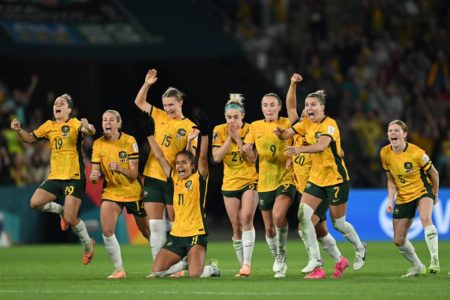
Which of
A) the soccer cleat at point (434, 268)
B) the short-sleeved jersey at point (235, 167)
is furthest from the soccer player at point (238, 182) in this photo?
the soccer cleat at point (434, 268)

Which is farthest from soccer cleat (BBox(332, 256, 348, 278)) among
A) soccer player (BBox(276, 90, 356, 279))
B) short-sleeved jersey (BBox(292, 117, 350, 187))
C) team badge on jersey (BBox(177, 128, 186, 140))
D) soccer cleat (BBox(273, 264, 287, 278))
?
team badge on jersey (BBox(177, 128, 186, 140))

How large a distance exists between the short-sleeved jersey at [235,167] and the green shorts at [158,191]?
2.74 feet

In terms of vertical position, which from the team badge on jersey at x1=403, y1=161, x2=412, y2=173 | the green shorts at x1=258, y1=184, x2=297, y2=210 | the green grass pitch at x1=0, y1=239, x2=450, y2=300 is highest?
the team badge on jersey at x1=403, y1=161, x2=412, y2=173

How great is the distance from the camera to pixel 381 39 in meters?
33.2

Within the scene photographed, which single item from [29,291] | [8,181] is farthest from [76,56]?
[29,291]

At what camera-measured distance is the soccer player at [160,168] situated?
53.6 ft

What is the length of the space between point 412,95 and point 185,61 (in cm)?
628

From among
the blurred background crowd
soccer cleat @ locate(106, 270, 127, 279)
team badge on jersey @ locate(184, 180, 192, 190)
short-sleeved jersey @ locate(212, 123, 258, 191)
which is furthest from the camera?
the blurred background crowd

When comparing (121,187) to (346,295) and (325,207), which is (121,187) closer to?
(325,207)

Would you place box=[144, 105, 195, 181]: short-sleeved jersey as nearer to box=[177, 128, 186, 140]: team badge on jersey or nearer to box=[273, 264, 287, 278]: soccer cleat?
box=[177, 128, 186, 140]: team badge on jersey

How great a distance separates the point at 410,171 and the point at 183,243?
3288mm

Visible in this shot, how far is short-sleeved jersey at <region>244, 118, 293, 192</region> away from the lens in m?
16.4

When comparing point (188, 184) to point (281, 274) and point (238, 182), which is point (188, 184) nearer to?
point (238, 182)

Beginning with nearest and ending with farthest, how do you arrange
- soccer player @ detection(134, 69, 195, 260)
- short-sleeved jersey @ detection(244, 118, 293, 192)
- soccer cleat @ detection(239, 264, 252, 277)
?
soccer cleat @ detection(239, 264, 252, 277), soccer player @ detection(134, 69, 195, 260), short-sleeved jersey @ detection(244, 118, 293, 192)
